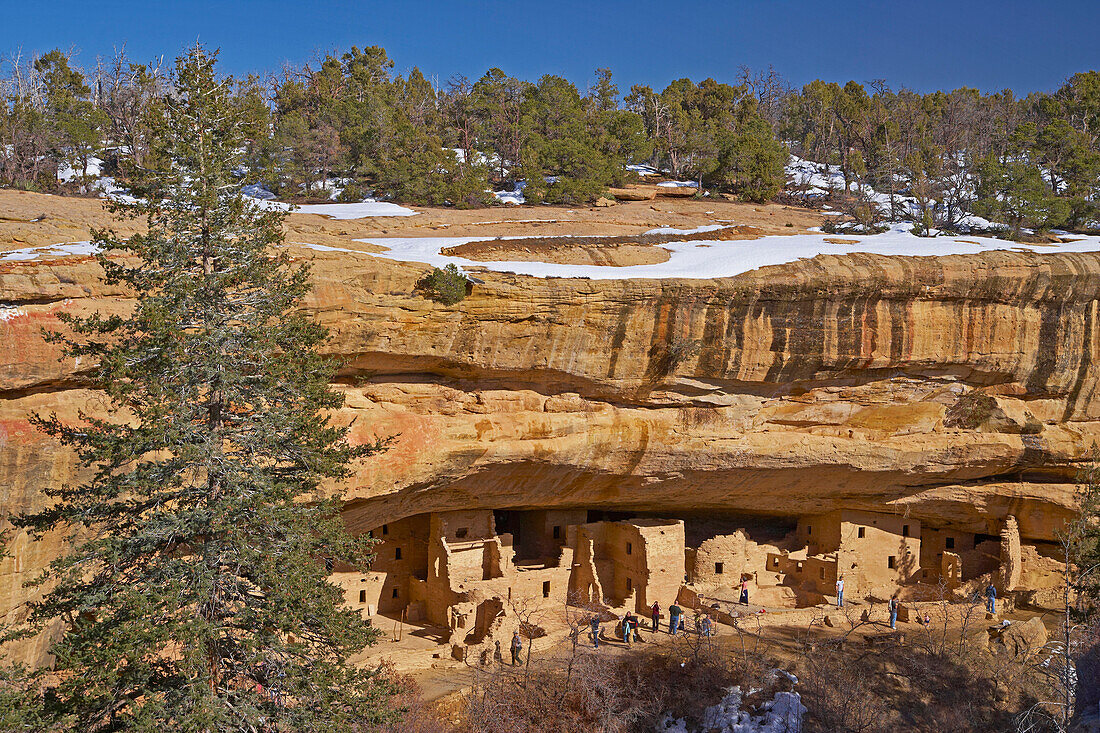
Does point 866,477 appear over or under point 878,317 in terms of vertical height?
under

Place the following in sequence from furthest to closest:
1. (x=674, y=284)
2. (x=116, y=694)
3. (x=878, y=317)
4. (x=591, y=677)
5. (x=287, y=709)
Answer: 1. (x=878, y=317)
2. (x=674, y=284)
3. (x=591, y=677)
4. (x=287, y=709)
5. (x=116, y=694)

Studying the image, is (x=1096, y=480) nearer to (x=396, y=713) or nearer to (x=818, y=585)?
(x=818, y=585)

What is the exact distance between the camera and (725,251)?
74.8 ft

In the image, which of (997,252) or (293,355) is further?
(997,252)

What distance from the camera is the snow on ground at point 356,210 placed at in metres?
27.6

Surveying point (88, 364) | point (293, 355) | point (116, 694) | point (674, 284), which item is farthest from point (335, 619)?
point (674, 284)

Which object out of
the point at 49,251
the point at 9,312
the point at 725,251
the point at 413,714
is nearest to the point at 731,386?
the point at 725,251

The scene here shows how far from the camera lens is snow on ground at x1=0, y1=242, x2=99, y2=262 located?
1466cm

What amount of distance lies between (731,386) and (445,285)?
724 cm

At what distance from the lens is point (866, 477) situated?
23797mm

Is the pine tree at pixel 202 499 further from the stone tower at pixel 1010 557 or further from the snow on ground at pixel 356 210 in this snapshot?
the stone tower at pixel 1010 557

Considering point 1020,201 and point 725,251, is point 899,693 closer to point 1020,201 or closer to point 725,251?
point 725,251

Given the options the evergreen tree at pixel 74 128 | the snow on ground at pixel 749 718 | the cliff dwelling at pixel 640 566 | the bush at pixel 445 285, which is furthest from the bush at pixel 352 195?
the snow on ground at pixel 749 718

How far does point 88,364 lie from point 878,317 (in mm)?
15832
